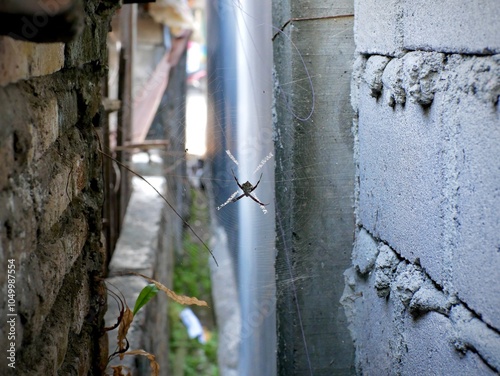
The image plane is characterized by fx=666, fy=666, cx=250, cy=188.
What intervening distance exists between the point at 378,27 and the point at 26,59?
0.96 m

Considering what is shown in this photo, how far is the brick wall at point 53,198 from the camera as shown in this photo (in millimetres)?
1090

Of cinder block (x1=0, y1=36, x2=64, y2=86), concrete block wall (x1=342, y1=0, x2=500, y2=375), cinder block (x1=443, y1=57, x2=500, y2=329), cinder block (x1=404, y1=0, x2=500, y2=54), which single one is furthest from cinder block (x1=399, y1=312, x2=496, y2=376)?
cinder block (x1=0, y1=36, x2=64, y2=86)

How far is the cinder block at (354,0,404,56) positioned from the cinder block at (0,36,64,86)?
80cm

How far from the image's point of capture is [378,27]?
70.0 inches

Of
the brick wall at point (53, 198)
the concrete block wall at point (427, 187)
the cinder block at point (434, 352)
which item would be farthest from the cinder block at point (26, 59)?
the cinder block at point (434, 352)

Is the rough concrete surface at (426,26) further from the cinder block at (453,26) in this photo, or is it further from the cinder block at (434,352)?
the cinder block at (434,352)

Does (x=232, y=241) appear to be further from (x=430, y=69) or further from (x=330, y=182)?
(x=430, y=69)

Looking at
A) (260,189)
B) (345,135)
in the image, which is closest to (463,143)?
(345,135)

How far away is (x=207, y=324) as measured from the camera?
→ 7.58m

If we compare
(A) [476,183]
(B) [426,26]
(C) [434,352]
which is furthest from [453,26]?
(C) [434,352]

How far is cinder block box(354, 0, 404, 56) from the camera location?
163 cm

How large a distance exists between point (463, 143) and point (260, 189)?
932 millimetres

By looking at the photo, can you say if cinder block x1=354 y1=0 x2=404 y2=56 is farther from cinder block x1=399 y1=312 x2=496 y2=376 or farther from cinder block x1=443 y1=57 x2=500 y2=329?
cinder block x1=399 y1=312 x2=496 y2=376

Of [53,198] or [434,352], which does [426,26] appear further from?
[53,198]
